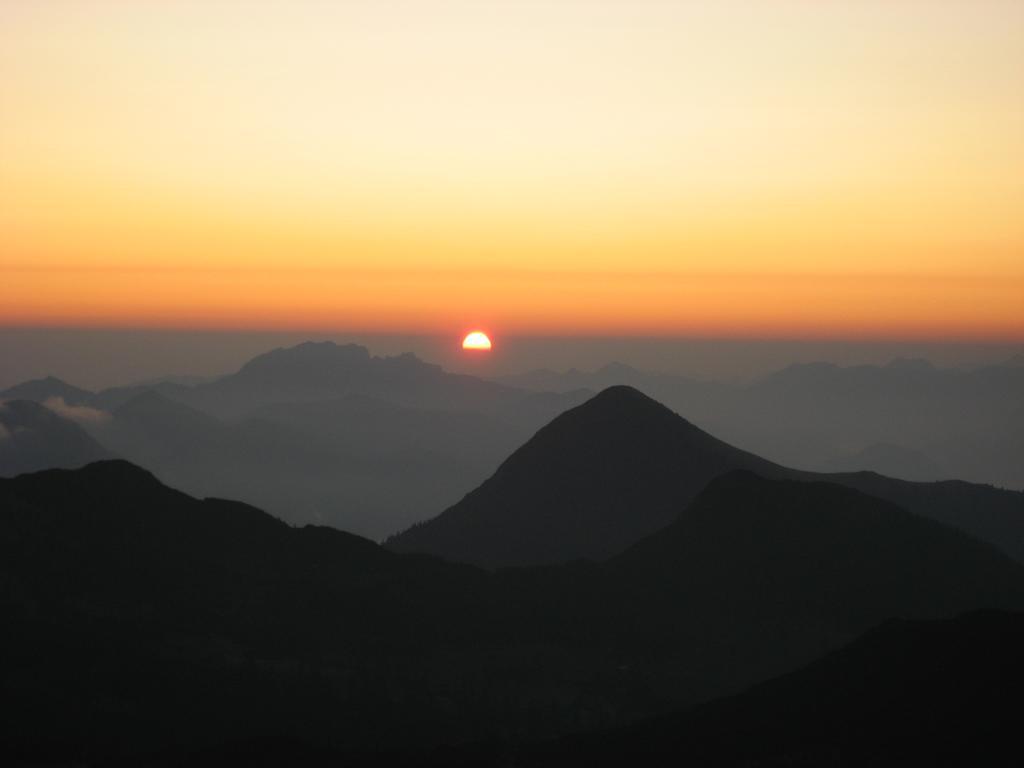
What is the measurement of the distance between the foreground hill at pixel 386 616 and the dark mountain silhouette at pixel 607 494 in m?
29.4

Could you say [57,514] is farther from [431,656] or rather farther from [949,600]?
[949,600]

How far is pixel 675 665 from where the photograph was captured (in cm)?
11275

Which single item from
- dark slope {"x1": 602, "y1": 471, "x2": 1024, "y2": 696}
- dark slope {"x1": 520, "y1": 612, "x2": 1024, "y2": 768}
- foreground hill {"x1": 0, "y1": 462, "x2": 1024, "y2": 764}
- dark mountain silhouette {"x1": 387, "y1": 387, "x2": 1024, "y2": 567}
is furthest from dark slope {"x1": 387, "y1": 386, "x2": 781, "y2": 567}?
dark slope {"x1": 520, "y1": 612, "x2": 1024, "y2": 768}

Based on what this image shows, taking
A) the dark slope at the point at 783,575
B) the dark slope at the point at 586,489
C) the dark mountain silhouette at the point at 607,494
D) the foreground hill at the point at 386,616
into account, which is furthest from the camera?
the dark mountain silhouette at the point at 607,494

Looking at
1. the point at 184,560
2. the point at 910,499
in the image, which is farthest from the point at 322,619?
the point at 910,499

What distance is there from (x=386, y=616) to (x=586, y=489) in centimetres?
7103

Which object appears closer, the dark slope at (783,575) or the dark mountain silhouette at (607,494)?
the dark slope at (783,575)

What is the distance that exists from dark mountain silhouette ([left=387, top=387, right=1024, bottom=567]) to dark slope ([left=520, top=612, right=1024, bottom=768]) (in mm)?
78548

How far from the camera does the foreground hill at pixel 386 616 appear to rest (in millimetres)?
95062

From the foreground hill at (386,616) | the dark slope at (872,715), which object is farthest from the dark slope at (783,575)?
the dark slope at (872,715)

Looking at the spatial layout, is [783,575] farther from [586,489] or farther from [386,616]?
[586,489]

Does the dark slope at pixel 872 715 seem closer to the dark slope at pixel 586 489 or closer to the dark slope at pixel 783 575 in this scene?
the dark slope at pixel 783 575

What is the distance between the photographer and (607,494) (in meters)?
180

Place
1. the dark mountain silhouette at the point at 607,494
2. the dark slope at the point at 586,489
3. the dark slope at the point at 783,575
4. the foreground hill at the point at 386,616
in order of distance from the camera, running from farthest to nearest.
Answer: the dark mountain silhouette at the point at 607,494, the dark slope at the point at 586,489, the dark slope at the point at 783,575, the foreground hill at the point at 386,616
